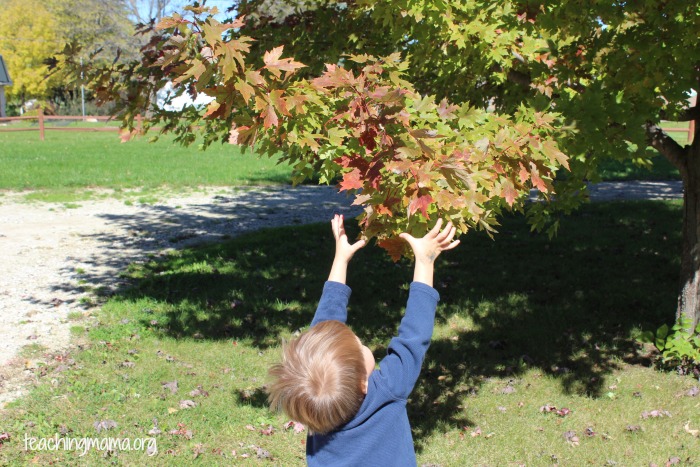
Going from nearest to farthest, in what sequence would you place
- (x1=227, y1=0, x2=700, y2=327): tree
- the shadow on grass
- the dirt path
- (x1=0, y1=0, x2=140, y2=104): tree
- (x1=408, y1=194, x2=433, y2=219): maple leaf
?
(x1=408, y1=194, x2=433, y2=219): maple leaf < (x1=227, y1=0, x2=700, y2=327): tree < the shadow on grass < the dirt path < (x1=0, y1=0, x2=140, y2=104): tree

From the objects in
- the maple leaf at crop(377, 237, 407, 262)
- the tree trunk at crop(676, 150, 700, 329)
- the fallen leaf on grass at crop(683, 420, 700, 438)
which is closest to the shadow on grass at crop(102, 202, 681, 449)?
the tree trunk at crop(676, 150, 700, 329)

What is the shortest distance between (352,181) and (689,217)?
365 centimetres

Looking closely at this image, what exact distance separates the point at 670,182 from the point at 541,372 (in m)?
11.4

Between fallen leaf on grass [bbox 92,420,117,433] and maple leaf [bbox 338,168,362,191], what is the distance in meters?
2.56

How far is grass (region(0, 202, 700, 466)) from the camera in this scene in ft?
14.6

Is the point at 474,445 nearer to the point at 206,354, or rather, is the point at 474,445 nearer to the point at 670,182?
the point at 206,354

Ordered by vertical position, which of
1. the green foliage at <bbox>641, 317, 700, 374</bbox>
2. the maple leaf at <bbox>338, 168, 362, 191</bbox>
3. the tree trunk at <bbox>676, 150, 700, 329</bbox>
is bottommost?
the green foliage at <bbox>641, 317, 700, 374</bbox>

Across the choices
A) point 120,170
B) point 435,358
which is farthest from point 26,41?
point 435,358

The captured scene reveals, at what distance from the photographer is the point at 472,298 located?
716 centimetres

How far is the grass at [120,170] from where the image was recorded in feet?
47.7

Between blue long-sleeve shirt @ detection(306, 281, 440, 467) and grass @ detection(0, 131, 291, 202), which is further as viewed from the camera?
grass @ detection(0, 131, 291, 202)

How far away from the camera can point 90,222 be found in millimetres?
11359

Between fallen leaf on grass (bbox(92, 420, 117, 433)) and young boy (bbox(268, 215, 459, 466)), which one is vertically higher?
young boy (bbox(268, 215, 459, 466))

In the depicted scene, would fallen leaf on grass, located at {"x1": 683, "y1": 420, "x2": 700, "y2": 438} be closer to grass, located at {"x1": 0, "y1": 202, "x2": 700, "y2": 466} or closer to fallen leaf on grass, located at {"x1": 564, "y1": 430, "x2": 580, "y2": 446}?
grass, located at {"x1": 0, "y1": 202, "x2": 700, "y2": 466}
